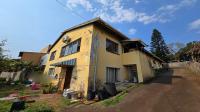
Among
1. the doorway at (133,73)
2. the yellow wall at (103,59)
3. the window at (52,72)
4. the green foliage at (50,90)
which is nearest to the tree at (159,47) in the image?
the doorway at (133,73)

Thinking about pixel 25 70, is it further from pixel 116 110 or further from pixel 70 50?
pixel 116 110

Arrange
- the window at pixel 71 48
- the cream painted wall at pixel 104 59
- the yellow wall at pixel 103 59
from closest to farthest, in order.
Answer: the yellow wall at pixel 103 59, the cream painted wall at pixel 104 59, the window at pixel 71 48

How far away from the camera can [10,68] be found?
25.6 m

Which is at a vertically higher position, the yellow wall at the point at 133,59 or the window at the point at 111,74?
the yellow wall at the point at 133,59

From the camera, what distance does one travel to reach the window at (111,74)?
1473 cm

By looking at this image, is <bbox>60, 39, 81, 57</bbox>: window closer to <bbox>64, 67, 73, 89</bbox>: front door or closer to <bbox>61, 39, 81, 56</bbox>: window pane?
<bbox>61, 39, 81, 56</bbox>: window pane

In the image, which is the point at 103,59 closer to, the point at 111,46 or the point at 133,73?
the point at 111,46

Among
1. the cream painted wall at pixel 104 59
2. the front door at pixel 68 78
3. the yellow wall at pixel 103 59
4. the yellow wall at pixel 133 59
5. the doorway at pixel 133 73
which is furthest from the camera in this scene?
the doorway at pixel 133 73

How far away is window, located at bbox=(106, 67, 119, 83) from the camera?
14734 mm

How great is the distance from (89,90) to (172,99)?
19.7 feet

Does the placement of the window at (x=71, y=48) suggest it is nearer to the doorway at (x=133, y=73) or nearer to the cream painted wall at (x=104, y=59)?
the cream painted wall at (x=104, y=59)

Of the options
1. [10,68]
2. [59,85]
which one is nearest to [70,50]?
[59,85]

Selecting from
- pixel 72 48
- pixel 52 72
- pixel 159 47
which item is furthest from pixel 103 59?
pixel 159 47

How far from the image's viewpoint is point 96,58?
13328 mm
